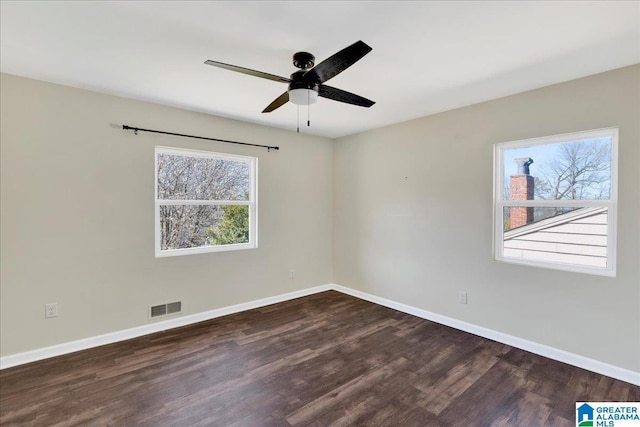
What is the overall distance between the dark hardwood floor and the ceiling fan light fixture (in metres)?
2.17

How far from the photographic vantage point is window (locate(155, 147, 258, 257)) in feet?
11.1

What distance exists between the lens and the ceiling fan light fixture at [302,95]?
2080 mm

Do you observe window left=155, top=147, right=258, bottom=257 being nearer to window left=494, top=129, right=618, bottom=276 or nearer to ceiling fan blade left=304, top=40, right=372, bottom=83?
ceiling fan blade left=304, top=40, right=372, bottom=83

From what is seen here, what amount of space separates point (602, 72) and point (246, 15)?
286 cm

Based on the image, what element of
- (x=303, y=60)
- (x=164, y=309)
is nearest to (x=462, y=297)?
(x=303, y=60)

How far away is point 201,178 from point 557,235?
3.85 m

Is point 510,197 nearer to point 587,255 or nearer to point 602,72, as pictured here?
point 587,255

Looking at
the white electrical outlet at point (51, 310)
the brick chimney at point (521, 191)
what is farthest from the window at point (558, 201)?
the white electrical outlet at point (51, 310)

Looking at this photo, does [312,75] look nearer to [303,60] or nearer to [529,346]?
[303,60]

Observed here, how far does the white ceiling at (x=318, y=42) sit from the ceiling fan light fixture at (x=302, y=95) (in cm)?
31

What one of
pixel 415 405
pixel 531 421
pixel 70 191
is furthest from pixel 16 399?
pixel 531 421

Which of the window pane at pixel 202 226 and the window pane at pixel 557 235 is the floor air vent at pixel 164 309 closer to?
the window pane at pixel 202 226

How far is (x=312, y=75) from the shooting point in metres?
1.95

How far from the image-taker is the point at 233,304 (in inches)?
151
